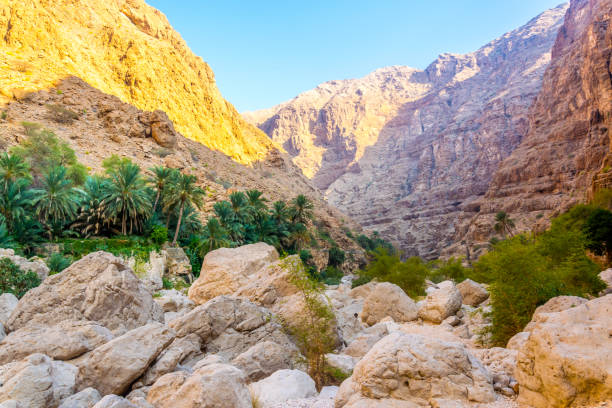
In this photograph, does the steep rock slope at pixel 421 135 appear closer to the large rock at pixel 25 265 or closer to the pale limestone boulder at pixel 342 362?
the large rock at pixel 25 265

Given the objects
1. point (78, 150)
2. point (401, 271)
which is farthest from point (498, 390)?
point (78, 150)

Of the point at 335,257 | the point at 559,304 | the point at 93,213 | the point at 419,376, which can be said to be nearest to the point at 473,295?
the point at 559,304

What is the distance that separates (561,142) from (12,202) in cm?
9422

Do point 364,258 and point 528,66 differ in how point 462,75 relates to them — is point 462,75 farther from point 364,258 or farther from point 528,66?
point 364,258

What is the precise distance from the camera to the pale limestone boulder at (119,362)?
18.9 ft

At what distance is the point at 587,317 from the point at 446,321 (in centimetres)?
886

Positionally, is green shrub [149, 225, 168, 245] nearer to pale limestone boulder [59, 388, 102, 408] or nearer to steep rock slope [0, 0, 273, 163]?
pale limestone boulder [59, 388, 102, 408]

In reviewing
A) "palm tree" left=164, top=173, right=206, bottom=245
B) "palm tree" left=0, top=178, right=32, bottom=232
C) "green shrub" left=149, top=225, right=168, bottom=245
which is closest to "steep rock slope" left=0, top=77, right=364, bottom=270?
"palm tree" left=164, top=173, right=206, bottom=245

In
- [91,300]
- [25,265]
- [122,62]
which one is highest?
[122,62]

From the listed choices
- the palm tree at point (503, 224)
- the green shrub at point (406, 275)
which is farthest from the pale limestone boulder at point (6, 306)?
the palm tree at point (503, 224)

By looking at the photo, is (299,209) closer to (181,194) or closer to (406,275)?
(181,194)

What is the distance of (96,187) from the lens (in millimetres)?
27812

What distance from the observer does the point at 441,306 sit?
1423 cm

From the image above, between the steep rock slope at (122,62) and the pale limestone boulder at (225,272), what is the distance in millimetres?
40068
